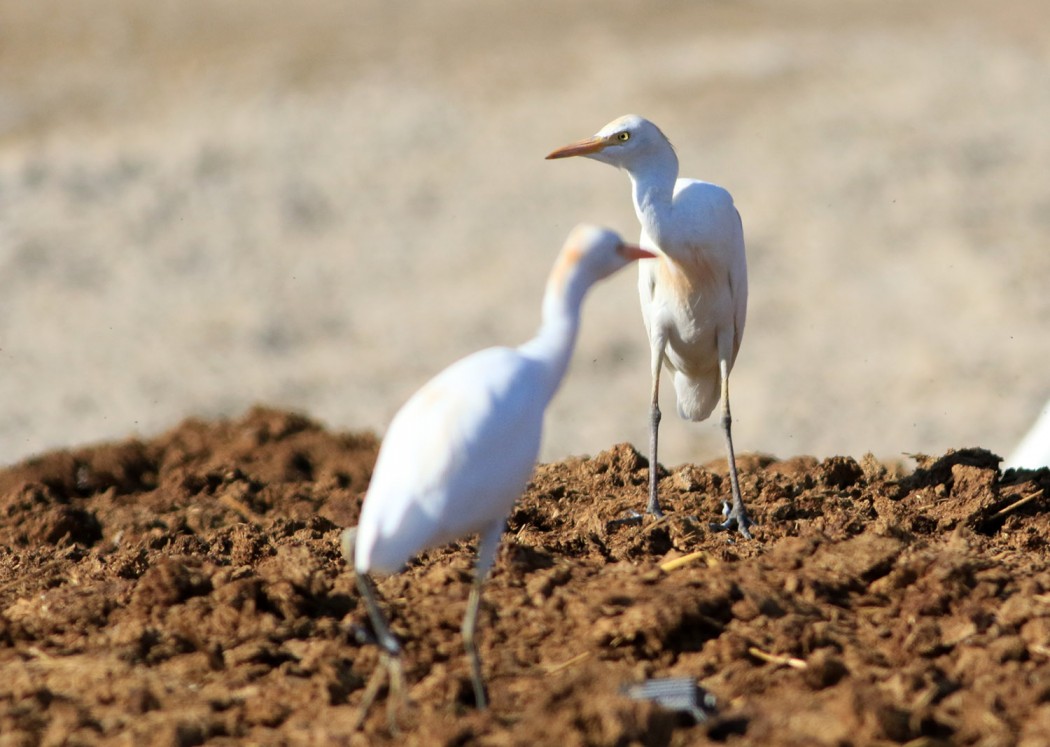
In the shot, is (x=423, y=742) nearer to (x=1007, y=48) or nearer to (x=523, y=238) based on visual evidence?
(x=523, y=238)

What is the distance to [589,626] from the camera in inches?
216

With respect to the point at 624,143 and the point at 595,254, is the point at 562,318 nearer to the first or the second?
the point at 595,254

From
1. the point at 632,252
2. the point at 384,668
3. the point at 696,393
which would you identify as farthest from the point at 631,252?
the point at 696,393

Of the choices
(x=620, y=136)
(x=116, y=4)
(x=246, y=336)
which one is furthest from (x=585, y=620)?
(x=116, y=4)

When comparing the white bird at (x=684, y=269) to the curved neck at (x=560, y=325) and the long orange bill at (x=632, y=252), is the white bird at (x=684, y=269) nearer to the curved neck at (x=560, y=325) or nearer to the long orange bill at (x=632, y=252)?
the long orange bill at (x=632, y=252)

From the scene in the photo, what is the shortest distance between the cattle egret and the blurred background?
9.21 meters

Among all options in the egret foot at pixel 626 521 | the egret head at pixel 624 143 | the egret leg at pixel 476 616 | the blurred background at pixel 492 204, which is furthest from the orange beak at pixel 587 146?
the blurred background at pixel 492 204

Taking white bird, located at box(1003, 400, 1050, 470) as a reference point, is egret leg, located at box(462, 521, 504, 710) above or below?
above

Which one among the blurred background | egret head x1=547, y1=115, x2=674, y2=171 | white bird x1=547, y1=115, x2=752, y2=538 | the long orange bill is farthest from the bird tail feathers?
the blurred background

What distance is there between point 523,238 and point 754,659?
14.9 m

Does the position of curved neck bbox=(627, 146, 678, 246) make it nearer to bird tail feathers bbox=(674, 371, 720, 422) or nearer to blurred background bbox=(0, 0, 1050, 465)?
bird tail feathers bbox=(674, 371, 720, 422)

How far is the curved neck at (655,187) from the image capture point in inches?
296

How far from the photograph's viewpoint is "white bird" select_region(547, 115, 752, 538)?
7418mm

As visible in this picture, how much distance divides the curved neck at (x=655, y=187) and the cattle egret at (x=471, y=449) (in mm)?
2338
